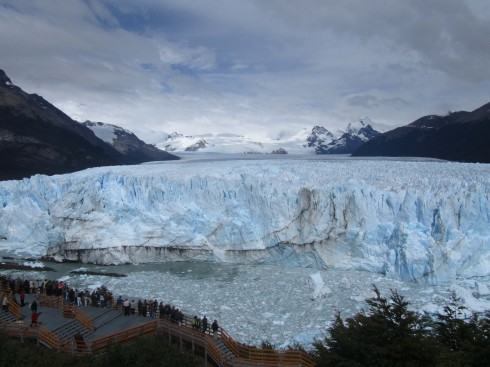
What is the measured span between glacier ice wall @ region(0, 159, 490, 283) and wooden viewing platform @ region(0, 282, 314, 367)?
7764mm

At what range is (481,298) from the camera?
510 inches

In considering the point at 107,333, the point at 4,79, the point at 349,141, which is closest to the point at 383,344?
the point at 107,333

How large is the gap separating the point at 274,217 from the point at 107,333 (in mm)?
9962

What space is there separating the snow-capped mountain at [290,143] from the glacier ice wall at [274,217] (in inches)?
3119

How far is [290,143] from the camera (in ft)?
395

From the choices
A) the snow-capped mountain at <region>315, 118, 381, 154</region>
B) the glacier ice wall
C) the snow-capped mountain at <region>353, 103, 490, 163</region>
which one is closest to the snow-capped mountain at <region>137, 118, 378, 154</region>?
the snow-capped mountain at <region>315, 118, 381, 154</region>

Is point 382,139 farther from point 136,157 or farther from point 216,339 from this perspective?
point 216,339

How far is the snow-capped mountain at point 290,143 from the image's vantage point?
104000 mm

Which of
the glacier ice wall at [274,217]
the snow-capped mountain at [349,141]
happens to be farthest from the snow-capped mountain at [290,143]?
the glacier ice wall at [274,217]

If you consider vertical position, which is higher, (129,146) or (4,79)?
(4,79)

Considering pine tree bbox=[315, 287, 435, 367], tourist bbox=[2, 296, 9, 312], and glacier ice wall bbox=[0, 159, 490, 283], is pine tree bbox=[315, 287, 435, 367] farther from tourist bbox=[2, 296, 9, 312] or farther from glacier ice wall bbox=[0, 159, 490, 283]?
glacier ice wall bbox=[0, 159, 490, 283]

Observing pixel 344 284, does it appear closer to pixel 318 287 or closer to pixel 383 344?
pixel 318 287

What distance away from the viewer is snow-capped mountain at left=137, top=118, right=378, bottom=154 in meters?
104

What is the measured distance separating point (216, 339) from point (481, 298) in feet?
28.1
